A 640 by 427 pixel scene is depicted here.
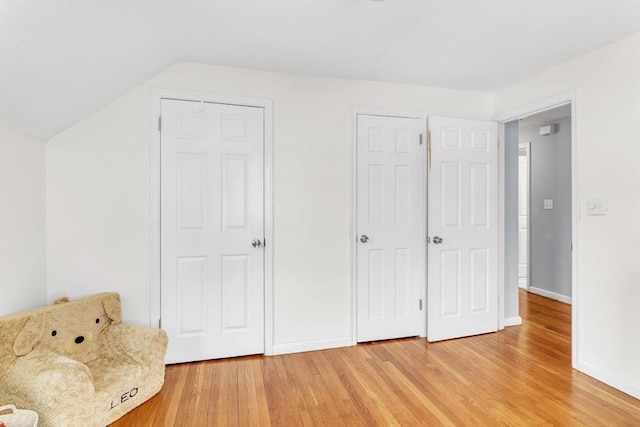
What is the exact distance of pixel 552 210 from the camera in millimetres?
4258

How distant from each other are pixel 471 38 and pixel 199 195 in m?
2.20

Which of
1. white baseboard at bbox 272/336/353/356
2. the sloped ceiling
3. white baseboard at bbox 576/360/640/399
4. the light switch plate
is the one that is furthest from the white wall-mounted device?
white baseboard at bbox 272/336/353/356

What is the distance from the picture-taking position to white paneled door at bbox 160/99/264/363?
8.02ft

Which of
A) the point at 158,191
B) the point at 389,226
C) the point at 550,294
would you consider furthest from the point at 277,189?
the point at 550,294

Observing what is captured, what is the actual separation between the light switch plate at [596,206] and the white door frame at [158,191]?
2.33 m

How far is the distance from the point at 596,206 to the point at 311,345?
235cm

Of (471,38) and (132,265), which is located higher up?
(471,38)

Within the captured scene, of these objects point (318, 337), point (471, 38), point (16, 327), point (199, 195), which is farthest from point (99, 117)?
point (471, 38)

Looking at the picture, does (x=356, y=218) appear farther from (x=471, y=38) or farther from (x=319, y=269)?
(x=471, y=38)

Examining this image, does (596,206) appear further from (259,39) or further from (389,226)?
(259,39)

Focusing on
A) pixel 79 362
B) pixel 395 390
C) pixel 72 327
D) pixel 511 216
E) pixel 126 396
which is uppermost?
pixel 511 216

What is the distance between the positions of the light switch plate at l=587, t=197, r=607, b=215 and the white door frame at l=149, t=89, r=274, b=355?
2.33 m

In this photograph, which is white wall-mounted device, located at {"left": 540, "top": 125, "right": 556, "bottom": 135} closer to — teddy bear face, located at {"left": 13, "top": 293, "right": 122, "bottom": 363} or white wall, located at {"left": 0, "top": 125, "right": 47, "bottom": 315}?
teddy bear face, located at {"left": 13, "top": 293, "right": 122, "bottom": 363}

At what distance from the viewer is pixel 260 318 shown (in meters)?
2.62
